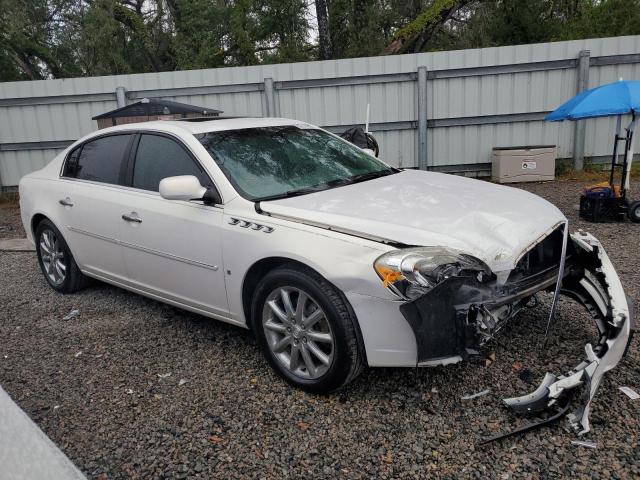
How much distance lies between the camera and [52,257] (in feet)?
16.6

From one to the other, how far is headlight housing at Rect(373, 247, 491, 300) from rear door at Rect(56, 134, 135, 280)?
233 cm

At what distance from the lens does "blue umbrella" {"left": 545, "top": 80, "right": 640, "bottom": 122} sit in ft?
19.0

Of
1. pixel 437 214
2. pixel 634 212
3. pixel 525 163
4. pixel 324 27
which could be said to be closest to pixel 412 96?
pixel 525 163

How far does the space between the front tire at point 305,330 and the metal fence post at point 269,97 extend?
7232mm

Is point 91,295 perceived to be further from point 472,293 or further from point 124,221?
point 472,293

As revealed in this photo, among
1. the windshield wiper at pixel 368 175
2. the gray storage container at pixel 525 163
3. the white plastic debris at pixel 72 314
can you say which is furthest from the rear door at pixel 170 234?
the gray storage container at pixel 525 163

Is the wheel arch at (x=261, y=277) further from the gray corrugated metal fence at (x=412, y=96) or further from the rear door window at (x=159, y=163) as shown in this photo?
the gray corrugated metal fence at (x=412, y=96)

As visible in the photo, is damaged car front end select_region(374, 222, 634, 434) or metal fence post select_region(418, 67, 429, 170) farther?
metal fence post select_region(418, 67, 429, 170)

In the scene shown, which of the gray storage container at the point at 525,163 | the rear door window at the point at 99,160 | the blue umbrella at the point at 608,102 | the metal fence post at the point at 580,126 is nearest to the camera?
the rear door window at the point at 99,160

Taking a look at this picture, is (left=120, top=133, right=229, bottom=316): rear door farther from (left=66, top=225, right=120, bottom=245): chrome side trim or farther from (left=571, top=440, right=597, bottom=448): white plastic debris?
(left=571, top=440, right=597, bottom=448): white plastic debris

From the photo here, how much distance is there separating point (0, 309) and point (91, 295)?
760mm

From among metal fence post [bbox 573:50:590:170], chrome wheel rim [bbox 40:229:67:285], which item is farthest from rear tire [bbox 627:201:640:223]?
chrome wheel rim [bbox 40:229:67:285]

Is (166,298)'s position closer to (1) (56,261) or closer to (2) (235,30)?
(1) (56,261)

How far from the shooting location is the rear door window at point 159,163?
3.71m
